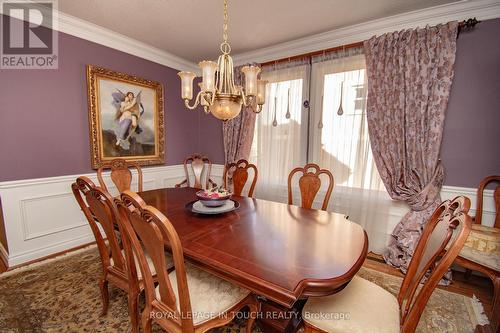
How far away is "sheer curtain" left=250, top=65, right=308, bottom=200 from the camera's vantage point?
2.95 metres

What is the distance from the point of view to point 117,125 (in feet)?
9.51

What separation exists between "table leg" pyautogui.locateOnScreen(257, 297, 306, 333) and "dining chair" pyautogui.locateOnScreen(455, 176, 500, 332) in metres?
1.26

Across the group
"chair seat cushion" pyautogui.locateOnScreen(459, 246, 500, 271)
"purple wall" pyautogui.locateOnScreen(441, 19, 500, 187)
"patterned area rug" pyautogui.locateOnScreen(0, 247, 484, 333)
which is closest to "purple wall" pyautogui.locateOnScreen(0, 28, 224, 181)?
"patterned area rug" pyautogui.locateOnScreen(0, 247, 484, 333)

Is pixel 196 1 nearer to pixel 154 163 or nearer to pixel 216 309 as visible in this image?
pixel 154 163

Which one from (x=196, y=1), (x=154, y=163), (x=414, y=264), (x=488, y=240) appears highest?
(x=196, y=1)

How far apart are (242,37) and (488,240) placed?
3.12 meters

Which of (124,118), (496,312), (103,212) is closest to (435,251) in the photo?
(496,312)

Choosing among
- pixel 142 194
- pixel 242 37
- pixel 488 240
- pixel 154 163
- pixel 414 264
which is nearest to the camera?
pixel 414 264

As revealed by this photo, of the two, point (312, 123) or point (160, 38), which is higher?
point (160, 38)

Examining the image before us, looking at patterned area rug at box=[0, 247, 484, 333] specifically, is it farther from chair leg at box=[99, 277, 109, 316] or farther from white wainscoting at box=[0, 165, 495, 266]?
white wainscoting at box=[0, 165, 495, 266]

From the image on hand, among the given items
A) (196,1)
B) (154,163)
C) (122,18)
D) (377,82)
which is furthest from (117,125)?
(377,82)

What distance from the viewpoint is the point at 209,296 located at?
3.85 feet

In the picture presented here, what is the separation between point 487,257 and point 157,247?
2283mm

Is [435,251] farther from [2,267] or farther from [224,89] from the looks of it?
[2,267]
